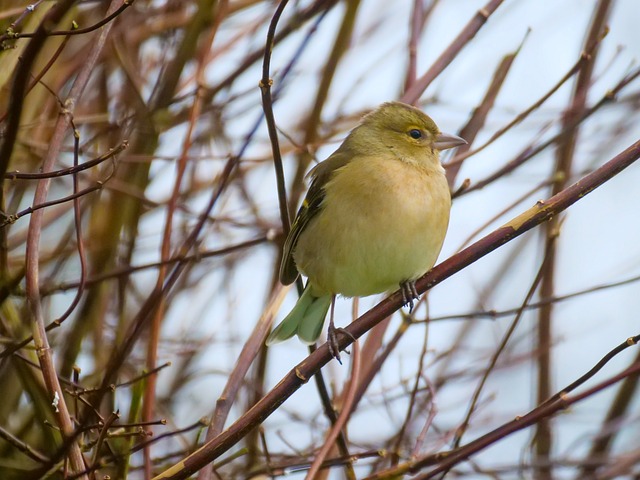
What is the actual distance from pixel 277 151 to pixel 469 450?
1153 mm

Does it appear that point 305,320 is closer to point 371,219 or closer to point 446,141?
point 371,219

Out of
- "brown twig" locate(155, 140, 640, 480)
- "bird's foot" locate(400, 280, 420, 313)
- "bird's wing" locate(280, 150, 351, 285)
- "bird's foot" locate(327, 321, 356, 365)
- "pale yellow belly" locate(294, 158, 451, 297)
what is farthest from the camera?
"bird's wing" locate(280, 150, 351, 285)

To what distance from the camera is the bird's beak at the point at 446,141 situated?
4039 millimetres

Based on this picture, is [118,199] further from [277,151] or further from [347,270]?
[277,151]

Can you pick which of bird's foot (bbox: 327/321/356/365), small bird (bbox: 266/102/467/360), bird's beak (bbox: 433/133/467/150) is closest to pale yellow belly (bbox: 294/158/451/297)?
small bird (bbox: 266/102/467/360)

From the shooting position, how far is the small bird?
12.1ft

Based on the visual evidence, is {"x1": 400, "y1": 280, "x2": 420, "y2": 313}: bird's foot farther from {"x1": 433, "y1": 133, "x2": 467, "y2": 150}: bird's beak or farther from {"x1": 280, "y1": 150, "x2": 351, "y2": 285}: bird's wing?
{"x1": 433, "y1": 133, "x2": 467, "y2": 150}: bird's beak

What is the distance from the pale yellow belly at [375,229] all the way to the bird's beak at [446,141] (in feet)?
0.58

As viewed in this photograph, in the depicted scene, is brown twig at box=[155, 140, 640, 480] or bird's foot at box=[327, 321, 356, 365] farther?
bird's foot at box=[327, 321, 356, 365]

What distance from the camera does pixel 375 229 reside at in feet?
12.1

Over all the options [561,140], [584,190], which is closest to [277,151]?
[584,190]

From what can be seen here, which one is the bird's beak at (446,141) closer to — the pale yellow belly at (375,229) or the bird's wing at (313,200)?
the pale yellow belly at (375,229)

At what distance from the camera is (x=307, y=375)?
2.70m

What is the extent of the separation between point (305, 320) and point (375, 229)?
689mm
